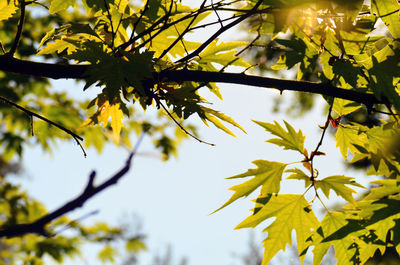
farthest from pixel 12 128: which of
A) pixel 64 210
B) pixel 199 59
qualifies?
pixel 199 59

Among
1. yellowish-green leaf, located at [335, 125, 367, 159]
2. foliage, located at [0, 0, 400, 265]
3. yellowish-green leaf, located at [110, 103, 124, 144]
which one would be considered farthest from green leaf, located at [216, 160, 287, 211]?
yellowish-green leaf, located at [110, 103, 124, 144]

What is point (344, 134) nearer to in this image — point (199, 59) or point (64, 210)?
point (199, 59)

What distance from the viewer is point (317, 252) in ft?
4.53

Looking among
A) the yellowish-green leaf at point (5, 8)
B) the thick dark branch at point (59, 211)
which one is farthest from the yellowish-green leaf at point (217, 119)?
the thick dark branch at point (59, 211)

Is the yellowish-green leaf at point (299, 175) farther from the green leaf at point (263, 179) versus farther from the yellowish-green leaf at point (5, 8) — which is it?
the yellowish-green leaf at point (5, 8)

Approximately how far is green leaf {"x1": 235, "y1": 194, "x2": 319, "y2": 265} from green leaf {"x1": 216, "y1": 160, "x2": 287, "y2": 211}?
5 centimetres

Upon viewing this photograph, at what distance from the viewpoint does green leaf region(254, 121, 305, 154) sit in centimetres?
137

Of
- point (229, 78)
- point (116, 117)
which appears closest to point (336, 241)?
point (229, 78)

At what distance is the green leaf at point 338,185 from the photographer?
1.34 metres

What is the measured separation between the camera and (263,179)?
136 centimetres

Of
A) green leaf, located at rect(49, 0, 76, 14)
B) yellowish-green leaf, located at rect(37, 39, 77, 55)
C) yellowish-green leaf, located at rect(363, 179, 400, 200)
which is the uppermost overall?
green leaf, located at rect(49, 0, 76, 14)

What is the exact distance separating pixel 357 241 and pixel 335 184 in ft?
0.79

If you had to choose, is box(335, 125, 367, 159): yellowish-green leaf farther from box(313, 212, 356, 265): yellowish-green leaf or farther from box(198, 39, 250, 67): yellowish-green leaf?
box(198, 39, 250, 67): yellowish-green leaf

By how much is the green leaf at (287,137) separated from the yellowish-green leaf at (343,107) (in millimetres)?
201
